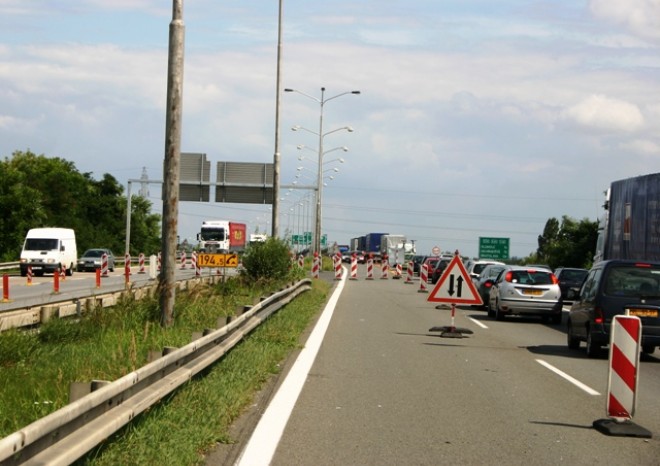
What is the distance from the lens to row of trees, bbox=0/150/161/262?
66.4 meters

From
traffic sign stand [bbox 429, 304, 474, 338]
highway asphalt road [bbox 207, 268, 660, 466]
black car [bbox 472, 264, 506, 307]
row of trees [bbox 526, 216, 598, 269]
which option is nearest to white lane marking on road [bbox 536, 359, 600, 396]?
highway asphalt road [bbox 207, 268, 660, 466]

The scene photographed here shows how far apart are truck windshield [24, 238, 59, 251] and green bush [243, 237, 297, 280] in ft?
64.7

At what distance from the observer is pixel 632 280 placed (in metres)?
17.7

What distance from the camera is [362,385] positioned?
42.1 feet

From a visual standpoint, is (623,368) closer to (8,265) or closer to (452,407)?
(452,407)

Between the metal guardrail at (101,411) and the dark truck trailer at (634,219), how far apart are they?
1501 cm

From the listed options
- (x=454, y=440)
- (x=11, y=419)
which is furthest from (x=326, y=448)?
(x=11, y=419)

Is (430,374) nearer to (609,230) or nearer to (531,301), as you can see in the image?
(531,301)

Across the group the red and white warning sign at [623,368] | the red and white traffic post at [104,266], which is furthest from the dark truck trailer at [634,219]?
the red and white traffic post at [104,266]

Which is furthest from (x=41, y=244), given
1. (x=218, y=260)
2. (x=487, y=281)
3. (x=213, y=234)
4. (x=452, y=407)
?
(x=452, y=407)

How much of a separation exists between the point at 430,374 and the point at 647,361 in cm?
541

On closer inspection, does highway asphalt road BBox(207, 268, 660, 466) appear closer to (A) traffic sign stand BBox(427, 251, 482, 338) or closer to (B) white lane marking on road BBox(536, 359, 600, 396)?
(B) white lane marking on road BBox(536, 359, 600, 396)

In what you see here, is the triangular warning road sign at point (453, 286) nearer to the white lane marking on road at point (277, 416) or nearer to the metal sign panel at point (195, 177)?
the white lane marking on road at point (277, 416)

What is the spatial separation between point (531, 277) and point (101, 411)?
856 inches
